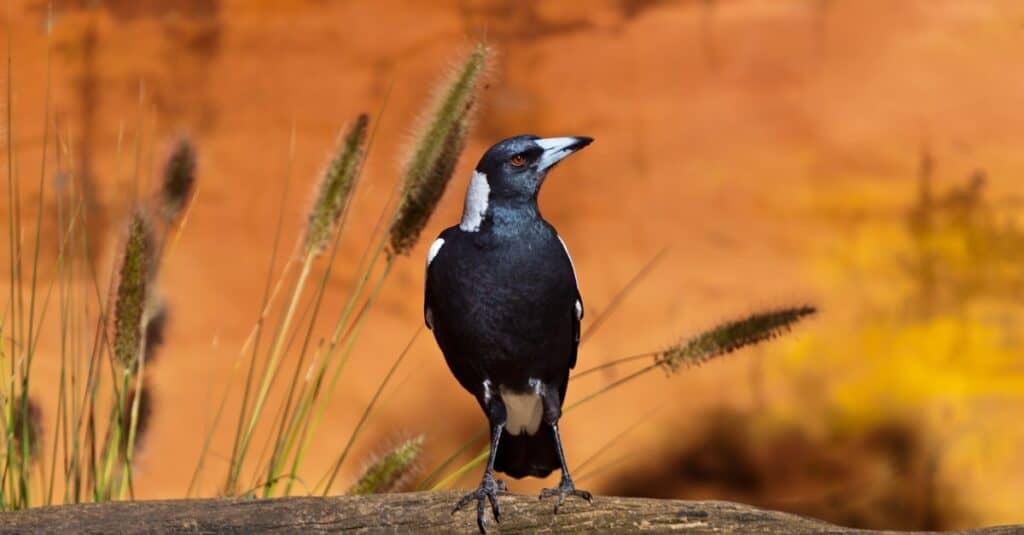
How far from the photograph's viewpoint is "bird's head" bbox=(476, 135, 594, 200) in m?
2.06

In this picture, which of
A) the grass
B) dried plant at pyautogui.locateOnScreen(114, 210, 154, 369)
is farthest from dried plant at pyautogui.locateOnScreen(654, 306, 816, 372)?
dried plant at pyautogui.locateOnScreen(114, 210, 154, 369)

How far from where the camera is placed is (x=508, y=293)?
1.99 m

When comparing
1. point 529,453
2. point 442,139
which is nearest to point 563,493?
point 529,453

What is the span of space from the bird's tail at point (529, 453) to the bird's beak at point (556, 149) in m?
0.44

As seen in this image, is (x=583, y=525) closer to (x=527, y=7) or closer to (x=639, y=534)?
(x=639, y=534)

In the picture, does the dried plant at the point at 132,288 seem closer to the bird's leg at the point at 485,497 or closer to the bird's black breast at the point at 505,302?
the bird's black breast at the point at 505,302

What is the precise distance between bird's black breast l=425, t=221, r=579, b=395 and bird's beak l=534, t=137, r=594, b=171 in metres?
0.09

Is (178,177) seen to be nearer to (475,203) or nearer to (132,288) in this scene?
(132,288)

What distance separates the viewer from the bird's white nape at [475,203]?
2053 mm

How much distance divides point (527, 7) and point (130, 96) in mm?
931

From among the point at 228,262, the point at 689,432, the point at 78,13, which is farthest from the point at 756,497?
the point at 78,13

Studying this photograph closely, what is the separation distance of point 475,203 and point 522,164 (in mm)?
94

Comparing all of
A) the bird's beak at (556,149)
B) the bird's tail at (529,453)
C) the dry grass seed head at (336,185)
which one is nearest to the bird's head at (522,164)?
the bird's beak at (556,149)

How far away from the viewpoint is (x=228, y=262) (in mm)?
2965
